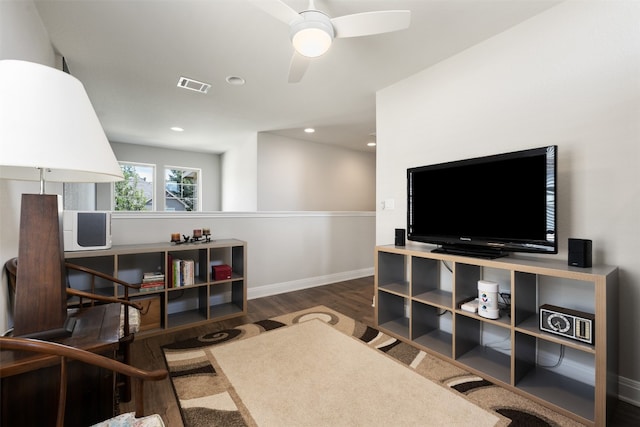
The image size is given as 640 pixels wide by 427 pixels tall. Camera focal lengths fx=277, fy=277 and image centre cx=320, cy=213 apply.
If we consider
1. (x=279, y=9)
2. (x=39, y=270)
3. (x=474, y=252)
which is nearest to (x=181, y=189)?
(x=279, y=9)

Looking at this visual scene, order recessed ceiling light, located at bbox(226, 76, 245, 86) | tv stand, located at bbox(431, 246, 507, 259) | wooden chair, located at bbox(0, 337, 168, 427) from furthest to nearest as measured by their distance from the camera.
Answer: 1. recessed ceiling light, located at bbox(226, 76, 245, 86)
2. tv stand, located at bbox(431, 246, 507, 259)
3. wooden chair, located at bbox(0, 337, 168, 427)

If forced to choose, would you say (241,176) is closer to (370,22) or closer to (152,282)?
(152,282)

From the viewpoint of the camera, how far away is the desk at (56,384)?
84 centimetres

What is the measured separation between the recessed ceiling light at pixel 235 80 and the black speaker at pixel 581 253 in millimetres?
2914

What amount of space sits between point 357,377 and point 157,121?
4.22 meters

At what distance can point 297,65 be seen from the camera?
197 centimetres

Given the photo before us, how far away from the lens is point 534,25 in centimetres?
187

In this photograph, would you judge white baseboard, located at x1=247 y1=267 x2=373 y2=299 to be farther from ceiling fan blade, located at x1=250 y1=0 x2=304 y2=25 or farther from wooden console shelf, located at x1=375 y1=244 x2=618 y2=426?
ceiling fan blade, located at x1=250 y1=0 x2=304 y2=25

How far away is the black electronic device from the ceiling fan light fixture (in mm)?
1990

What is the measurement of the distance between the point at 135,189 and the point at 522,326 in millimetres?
6523

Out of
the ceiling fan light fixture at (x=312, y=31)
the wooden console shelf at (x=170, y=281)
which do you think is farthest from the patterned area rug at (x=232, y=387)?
the ceiling fan light fixture at (x=312, y=31)

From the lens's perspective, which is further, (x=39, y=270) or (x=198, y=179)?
(x=198, y=179)

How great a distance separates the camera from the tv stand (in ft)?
6.15

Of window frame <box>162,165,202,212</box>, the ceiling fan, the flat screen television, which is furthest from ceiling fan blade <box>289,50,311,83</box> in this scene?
window frame <box>162,165,202,212</box>
